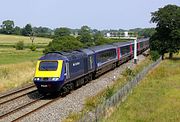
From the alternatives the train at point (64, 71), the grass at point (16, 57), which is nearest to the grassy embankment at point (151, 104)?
the train at point (64, 71)

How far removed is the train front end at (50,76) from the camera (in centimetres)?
2489

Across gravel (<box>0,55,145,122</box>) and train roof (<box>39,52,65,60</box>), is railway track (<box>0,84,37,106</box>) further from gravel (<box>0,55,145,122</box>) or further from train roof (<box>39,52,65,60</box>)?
train roof (<box>39,52,65,60</box>)

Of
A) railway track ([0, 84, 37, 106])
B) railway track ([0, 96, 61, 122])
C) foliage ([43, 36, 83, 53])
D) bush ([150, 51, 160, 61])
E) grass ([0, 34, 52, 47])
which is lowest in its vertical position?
grass ([0, 34, 52, 47])

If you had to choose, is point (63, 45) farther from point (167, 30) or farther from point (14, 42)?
point (14, 42)

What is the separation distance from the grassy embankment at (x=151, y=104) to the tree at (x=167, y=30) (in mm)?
31079

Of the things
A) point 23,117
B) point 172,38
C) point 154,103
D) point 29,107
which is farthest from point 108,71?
point 172,38

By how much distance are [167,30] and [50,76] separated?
160ft

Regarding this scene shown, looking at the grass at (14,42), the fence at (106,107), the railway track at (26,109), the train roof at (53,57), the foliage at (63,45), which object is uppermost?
the train roof at (53,57)

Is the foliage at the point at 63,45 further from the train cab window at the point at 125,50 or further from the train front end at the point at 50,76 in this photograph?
the train front end at the point at 50,76

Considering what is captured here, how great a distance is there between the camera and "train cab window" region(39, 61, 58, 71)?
25.4 m

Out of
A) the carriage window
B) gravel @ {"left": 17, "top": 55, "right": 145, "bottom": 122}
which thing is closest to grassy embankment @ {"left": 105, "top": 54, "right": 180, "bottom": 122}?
gravel @ {"left": 17, "top": 55, "right": 145, "bottom": 122}

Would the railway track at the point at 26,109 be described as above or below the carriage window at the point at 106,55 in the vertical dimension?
below

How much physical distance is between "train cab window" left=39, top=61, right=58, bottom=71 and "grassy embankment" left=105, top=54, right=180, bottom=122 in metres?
5.17

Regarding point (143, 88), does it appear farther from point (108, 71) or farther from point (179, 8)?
point (179, 8)
